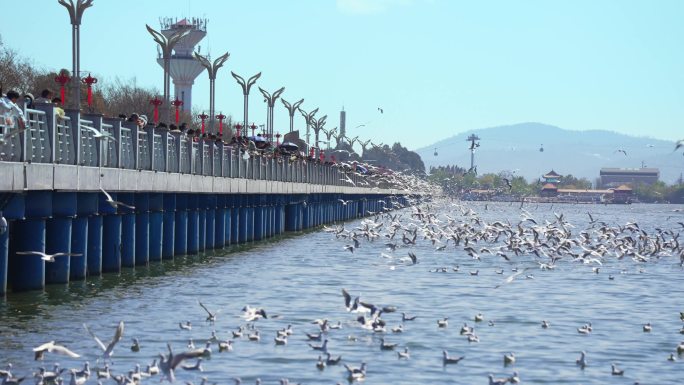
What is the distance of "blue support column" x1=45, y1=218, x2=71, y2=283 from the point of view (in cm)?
3856

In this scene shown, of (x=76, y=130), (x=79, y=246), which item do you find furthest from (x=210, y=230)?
(x=76, y=130)

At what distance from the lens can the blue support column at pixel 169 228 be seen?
53812mm

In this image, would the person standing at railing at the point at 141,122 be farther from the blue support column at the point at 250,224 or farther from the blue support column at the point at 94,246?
the blue support column at the point at 250,224

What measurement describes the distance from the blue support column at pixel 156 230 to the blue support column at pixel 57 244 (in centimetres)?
1167

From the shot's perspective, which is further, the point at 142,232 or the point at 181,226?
the point at 181,226

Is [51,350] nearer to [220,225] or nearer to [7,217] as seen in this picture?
[7,217]

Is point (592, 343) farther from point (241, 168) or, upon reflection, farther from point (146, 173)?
point (241, 168)

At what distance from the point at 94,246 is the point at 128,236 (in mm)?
4299

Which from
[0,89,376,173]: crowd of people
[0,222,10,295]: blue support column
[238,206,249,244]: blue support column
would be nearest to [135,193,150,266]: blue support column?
[0,89,376,173]: crowd of people

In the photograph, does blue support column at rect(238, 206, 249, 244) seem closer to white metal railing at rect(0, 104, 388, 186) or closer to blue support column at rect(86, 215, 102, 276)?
white metal railing at rect(0, 104, 388, 186)

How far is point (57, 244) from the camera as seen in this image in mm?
38625

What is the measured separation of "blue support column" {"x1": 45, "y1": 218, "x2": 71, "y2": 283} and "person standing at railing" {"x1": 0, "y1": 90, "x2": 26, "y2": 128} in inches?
286

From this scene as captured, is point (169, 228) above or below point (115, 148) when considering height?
below

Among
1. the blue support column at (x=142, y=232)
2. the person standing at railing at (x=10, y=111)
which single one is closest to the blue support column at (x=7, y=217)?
the person standing at railing at (x=10, y=111)
